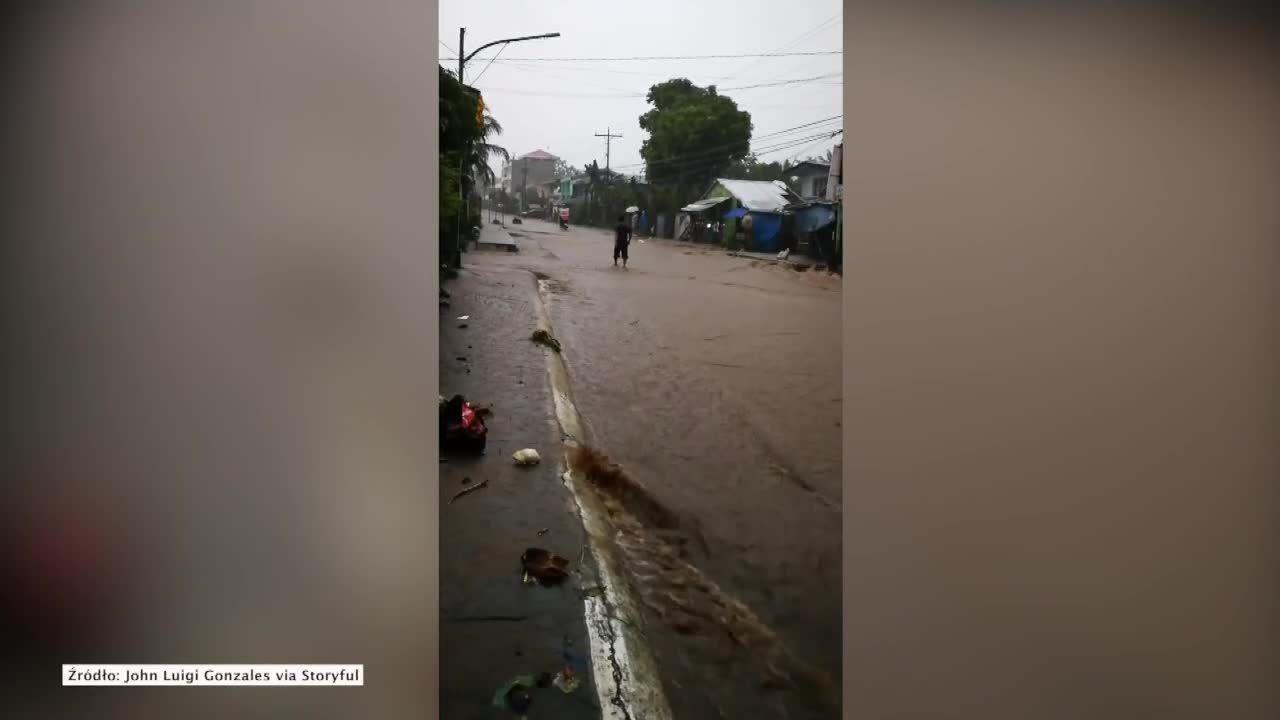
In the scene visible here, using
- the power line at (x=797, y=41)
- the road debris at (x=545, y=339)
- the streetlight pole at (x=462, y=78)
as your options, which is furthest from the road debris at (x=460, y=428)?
the power line at (x=797, y=41)

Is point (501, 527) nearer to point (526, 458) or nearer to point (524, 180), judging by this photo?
point (526, 458)

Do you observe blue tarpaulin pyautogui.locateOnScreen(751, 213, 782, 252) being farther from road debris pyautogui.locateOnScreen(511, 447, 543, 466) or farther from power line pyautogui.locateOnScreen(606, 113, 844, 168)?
road debris pyautogui.locateOnScreen(511, 447, 543, 466)

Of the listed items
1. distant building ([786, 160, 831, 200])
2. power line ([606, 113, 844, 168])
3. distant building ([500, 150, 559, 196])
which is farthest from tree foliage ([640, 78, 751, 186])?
distant building ([500, 150, 559, 196])

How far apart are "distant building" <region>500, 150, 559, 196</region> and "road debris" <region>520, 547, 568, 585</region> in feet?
Result: 2.93

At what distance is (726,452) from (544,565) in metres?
0.50

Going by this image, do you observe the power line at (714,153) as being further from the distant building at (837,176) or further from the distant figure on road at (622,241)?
the distant figure on road at (622,241)

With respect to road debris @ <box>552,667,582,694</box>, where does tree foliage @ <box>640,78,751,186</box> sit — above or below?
above

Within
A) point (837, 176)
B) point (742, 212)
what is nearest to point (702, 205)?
point (742, 212)

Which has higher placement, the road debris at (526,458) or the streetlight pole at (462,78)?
the streetlight pole at (462,78)

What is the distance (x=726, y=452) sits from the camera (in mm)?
1894

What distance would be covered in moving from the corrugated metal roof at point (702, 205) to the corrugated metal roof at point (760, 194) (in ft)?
0.12

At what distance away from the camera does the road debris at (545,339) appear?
74.8 inches

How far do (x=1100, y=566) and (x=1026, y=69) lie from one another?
1.20 metres
